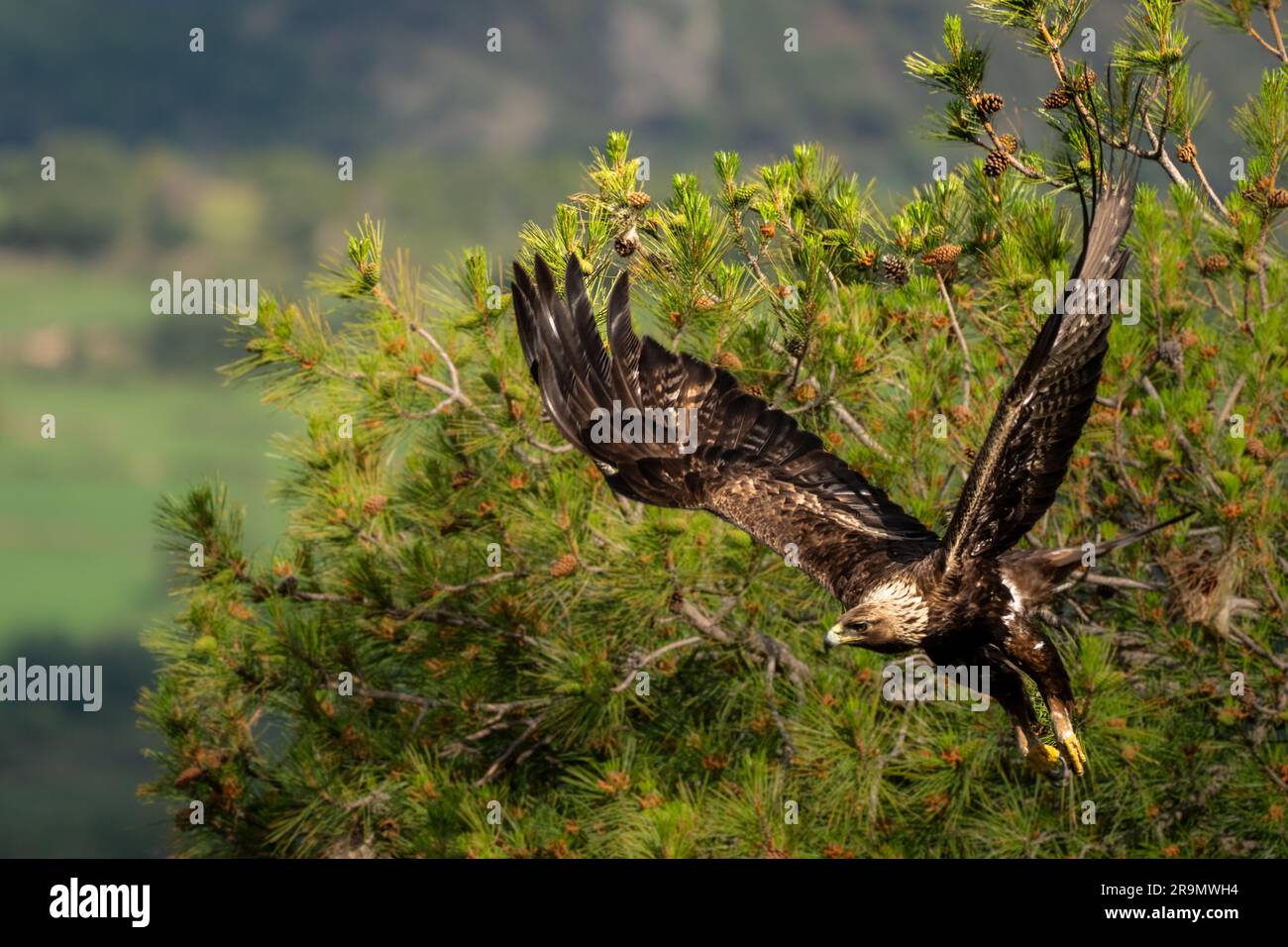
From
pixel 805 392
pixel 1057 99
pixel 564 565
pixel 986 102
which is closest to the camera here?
pixel 1057 99

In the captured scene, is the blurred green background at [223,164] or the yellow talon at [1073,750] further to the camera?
the blurred green background at [223,164]

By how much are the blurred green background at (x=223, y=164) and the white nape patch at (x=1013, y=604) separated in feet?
221

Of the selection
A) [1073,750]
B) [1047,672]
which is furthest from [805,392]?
[1073,750]

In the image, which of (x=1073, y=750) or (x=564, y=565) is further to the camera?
(x=564, y=565)

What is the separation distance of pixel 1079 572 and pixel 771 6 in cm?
17295

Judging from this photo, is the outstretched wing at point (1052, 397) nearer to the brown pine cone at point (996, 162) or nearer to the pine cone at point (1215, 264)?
the brown pine cone at point (996, 162)

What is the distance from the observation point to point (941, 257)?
18.2 feet

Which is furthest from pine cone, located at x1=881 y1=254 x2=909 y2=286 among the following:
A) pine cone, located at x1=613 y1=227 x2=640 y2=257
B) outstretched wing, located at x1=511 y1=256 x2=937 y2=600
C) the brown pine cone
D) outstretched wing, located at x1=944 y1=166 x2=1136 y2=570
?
outstretched wing, located at x1=944 y1=166 x2=1136 y2=570

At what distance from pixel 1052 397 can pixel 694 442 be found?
68.1 inches

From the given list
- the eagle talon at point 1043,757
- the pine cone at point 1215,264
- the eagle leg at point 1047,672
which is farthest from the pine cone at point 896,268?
the eagle talon at point 1043,757

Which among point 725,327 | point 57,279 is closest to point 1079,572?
point 725,327

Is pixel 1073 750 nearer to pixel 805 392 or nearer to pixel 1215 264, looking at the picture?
pixel 805 392

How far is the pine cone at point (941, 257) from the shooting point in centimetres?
553

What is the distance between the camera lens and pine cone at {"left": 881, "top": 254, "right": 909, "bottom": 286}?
5.70 metres
